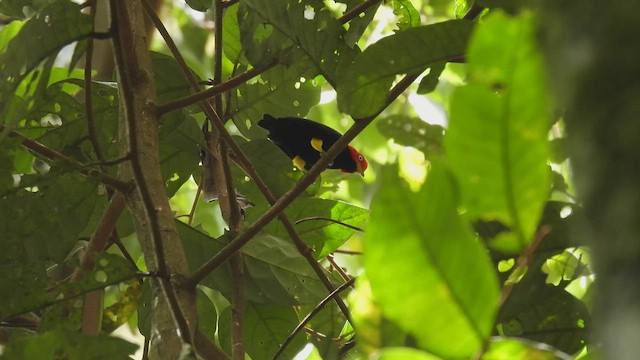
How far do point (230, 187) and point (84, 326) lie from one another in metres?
0.24

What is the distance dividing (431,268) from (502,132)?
0.07 metres

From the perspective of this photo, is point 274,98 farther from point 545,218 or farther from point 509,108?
point 509,108

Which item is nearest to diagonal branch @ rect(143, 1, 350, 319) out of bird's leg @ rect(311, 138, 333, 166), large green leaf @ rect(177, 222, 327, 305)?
large green leaf @ rect(177, 222, 327, 305)

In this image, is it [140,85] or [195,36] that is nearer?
[140,85]

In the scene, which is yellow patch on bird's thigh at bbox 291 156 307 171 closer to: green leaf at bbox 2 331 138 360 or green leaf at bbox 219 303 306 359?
green leaf at bbox 219 303 306 359

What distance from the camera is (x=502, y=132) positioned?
0.36m

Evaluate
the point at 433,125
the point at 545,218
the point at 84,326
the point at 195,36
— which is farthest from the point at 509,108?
the point at 195,36

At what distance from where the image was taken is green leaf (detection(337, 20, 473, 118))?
24.2 inches

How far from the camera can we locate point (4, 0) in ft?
3.42

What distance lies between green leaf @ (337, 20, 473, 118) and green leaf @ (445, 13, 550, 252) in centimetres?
26

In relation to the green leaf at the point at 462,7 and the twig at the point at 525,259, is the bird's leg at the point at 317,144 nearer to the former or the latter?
the green leaf at the point at 462,7

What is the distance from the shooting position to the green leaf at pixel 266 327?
3.25 ft

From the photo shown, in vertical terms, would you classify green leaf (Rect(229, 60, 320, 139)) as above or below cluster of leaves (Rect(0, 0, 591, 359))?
above

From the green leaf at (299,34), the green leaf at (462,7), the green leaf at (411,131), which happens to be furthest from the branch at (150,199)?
the green leaf at (411,131)
